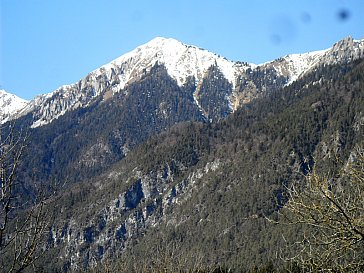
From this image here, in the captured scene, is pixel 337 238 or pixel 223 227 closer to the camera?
pixel 337 238

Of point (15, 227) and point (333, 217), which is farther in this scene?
point (333, 217)

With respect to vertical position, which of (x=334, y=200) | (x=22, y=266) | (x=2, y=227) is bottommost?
(x=334, y=200)

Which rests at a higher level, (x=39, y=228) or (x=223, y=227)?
(x=39, y=228)

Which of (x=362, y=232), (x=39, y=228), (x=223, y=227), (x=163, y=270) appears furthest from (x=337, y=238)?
(x=223, y=227)

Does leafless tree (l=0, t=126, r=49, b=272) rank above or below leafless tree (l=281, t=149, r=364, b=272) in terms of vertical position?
above

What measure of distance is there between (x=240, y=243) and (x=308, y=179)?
168636 millimetres

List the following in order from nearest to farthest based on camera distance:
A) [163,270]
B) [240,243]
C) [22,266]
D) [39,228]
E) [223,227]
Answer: [22,266], [39,228], [163,270], [240,243], [223,227]

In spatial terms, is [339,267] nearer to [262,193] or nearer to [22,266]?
[22,266]

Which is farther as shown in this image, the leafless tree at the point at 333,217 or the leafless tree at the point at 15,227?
the leafless tree at the point at 333,217

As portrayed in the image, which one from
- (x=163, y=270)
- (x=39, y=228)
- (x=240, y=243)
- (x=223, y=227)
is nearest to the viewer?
(x=39, y=228)

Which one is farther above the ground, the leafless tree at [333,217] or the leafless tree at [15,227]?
the leafless tree at [15,227]

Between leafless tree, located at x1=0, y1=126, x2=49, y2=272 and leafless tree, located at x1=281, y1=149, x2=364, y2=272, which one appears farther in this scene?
leafless tree, located at x1=281, y1=149, x2=364, y2=272

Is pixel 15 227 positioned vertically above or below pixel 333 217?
above

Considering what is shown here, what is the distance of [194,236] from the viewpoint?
195250 mm
